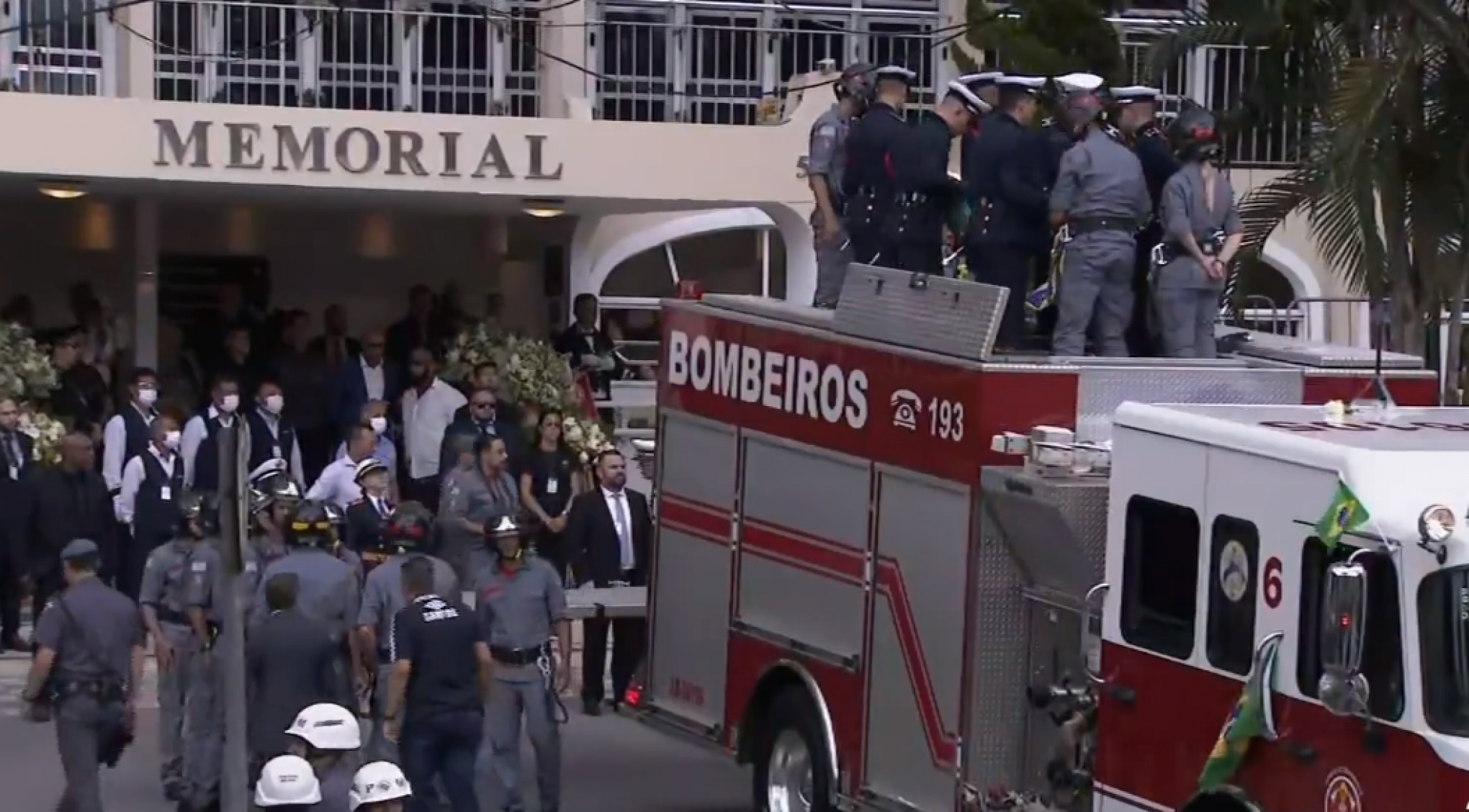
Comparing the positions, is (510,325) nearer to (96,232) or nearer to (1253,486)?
(96,232)

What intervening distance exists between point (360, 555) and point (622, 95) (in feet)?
30.8

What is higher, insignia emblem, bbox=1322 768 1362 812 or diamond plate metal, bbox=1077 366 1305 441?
diamond plate metal, bbox=1077 366 1305 441

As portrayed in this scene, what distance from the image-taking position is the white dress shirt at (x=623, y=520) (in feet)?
55.1

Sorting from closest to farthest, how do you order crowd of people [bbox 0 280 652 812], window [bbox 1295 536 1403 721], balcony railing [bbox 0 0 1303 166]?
window [bbox 1295 536 1403 721], crowd of people [bbox 0 280 652 812], balcony railing [bbox 0 0 1303 166]

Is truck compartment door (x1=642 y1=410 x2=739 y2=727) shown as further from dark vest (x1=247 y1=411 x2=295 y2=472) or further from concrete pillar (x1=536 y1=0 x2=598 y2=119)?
concrete pillar (x1=536 y1=0 x2=598 y2=119)

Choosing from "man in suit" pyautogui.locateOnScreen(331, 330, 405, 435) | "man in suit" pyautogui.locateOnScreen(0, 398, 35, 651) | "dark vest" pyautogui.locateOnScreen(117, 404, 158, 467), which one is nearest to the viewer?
"man in suit" pyautogui.locateOnScreen(0, 398, 35, 651)

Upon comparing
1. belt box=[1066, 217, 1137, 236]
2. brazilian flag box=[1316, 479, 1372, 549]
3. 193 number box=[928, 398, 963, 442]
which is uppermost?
belt box=[1066, 217, 1137, 236]

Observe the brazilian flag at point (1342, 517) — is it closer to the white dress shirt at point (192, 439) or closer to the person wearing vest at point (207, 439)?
the person wearing vest at point (207, 439)

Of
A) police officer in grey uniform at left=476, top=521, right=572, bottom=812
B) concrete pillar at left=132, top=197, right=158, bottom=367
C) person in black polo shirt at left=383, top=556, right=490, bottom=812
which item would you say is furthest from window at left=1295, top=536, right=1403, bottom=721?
concrete pillar at left=132, top=197, right=158, bottom=367

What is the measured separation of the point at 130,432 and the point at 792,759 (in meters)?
7.20

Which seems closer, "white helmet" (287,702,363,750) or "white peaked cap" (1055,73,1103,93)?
"white helmet" (287,702,363,750)

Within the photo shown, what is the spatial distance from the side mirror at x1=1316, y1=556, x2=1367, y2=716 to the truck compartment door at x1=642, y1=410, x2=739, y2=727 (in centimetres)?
451

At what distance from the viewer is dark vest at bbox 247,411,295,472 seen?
18.6 metres

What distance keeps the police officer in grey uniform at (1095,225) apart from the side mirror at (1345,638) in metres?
3.35
